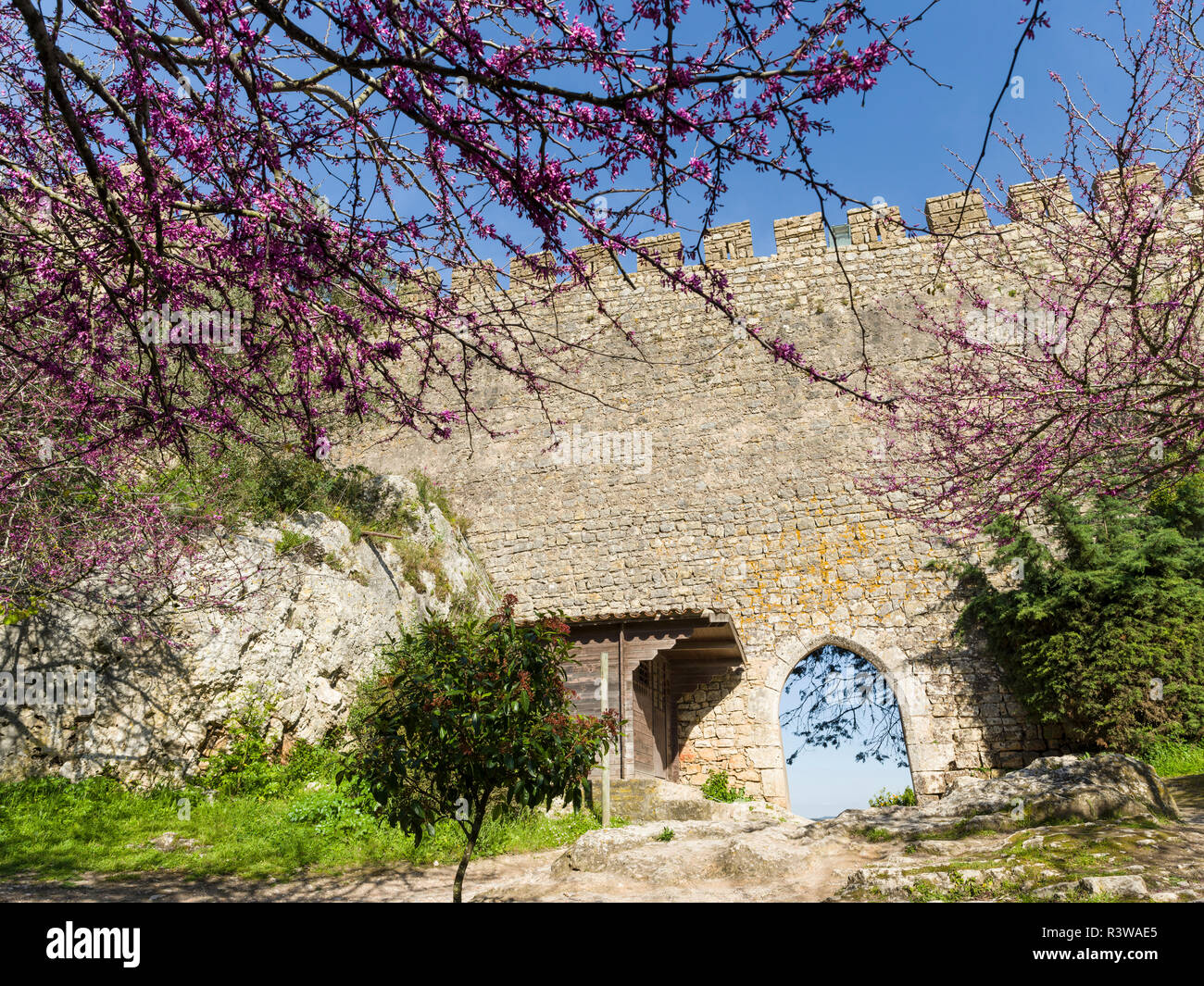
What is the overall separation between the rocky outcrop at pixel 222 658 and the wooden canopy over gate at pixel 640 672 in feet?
8.22

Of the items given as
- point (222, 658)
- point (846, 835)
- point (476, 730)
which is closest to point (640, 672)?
point (846, 835)

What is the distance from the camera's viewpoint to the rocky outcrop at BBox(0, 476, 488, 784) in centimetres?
675

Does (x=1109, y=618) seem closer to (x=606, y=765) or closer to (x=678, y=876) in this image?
(x=606, y=765)

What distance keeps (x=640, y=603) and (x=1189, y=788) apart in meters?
6.71

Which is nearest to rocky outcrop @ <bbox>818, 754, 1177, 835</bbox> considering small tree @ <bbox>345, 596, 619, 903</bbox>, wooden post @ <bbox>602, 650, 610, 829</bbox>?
wooden post @ <bbox>602, 650, 610, 829</bbox>

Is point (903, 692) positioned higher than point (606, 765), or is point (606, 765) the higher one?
point (903, 692)

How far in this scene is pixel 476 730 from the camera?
163 inches

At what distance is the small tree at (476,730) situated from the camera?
421 cm

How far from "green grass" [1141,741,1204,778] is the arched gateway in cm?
130

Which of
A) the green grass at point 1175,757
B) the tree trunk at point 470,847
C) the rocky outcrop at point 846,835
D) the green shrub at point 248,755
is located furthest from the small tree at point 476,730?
the green grass at point 1175,757

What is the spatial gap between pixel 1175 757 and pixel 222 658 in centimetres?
1009

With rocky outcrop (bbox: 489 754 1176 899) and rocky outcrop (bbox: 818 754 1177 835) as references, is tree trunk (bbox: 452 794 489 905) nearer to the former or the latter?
rocky outcrop (bbox: 489 754 1176 899)

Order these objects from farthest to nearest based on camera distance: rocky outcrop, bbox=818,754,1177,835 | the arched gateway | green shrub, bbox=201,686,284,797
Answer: the arched gateway → green shrub, bbox=201,686,284,797 → rocky outcrop, bbox=818,754,1177,835
